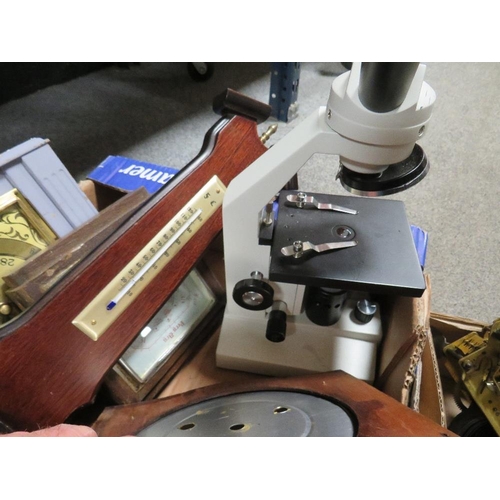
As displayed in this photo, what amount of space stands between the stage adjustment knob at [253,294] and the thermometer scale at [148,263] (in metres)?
0.12

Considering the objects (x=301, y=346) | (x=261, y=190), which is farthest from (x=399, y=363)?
(x=261, y=190)

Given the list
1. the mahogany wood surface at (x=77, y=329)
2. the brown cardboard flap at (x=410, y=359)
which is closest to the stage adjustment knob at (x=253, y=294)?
the mahogany wood surface at (x=77, y=329)

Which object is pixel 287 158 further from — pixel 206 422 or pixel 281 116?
pixel 281 116

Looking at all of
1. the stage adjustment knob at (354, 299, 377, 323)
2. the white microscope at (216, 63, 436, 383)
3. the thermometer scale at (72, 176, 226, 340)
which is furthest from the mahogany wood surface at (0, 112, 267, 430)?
the stage adjustment knob at (354, 299, 377, 323)

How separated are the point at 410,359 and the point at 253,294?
26 centimetres

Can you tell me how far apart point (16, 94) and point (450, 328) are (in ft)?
6.20

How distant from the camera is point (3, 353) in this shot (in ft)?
1.59

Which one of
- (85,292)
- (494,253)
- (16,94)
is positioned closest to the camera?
(85,292)

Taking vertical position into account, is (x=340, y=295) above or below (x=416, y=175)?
below

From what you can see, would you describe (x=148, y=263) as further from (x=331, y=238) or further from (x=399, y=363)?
(x=399, y=363)

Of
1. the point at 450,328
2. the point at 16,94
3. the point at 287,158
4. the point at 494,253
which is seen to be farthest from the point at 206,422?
the point at 16,94

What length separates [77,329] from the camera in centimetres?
55

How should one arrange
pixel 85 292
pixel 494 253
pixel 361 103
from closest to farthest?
pixel 361 103 < pixel 85 292 < pixel 494 253

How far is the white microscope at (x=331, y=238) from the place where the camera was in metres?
0.45
